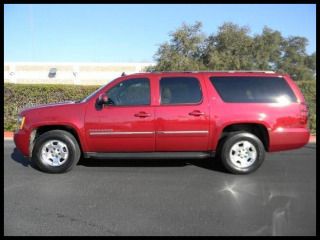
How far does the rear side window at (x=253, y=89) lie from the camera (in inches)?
279

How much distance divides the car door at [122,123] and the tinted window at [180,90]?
0.91 feet

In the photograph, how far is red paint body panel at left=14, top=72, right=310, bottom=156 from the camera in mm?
6977

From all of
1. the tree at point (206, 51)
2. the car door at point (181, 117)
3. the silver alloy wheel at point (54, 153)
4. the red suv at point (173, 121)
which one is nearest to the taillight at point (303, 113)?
the red suv at point (173, 121)

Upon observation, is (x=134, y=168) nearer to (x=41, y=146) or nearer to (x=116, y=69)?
(x=41, y=146)

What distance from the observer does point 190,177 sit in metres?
6.84

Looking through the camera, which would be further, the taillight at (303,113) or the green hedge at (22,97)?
the green hedge at (22,97)

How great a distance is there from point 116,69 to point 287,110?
4213 centimetres

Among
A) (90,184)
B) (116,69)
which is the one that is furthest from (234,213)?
(116,69)

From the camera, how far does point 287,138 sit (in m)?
7.12

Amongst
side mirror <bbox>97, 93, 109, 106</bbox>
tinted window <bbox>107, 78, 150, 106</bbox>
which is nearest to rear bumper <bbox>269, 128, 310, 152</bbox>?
tinted window <bbox>107, 78, 150, 106</bbox>

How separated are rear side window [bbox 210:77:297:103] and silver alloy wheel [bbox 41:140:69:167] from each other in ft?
9.35

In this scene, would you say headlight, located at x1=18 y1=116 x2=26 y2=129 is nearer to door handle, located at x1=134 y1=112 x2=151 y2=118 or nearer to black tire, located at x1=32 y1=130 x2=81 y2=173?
black tire, located at x1=32 y1=130 x2=81 y2=173

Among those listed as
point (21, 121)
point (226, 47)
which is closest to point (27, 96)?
point (21, 121)

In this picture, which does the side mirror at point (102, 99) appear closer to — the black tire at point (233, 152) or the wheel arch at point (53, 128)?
the wheel arch at point (53, 128)
